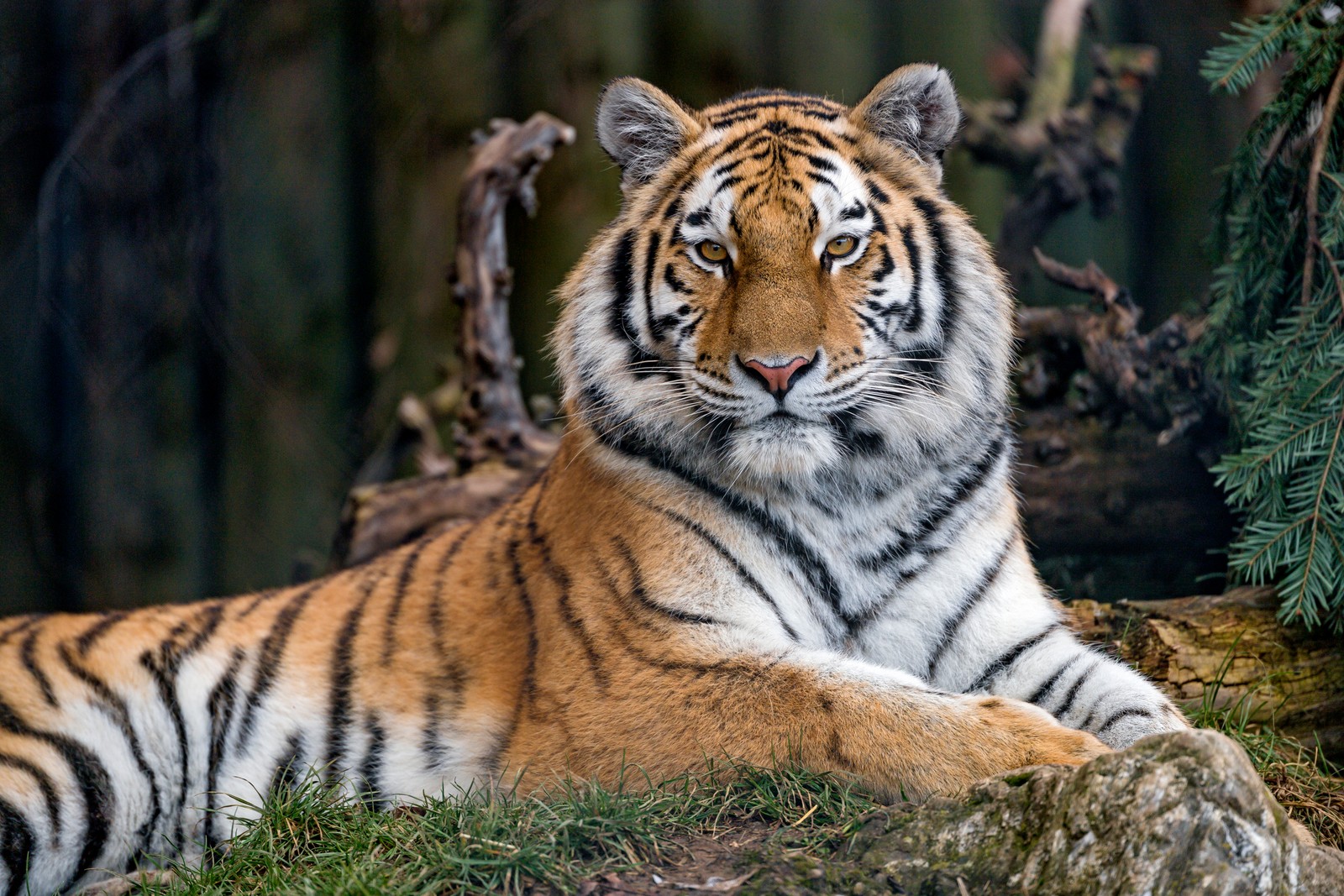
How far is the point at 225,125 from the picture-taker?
4.59 m

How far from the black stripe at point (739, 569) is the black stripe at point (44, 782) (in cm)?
145

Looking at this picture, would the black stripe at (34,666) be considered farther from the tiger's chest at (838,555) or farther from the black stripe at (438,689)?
the tiger's chest at (838,555)

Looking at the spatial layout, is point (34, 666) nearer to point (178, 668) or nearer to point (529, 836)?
point (178, 668)

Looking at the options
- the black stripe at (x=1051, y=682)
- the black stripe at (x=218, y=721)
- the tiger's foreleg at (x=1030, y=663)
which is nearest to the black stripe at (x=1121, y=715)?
the tiger's foreleg at (x=1030, y=663)

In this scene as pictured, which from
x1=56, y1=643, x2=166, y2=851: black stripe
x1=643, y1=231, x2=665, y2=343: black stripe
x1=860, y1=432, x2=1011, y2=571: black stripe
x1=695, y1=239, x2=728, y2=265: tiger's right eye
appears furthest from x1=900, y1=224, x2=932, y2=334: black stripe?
x1=56, y1=643, x2=166, y2=851: black stripe

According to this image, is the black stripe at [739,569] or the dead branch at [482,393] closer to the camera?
the black stripe at [739,569]

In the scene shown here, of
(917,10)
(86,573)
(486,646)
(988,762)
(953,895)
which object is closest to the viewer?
(953,895)

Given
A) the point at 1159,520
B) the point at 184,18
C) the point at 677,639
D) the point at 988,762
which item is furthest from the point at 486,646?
the point at 184,18

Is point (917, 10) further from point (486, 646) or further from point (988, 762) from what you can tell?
point (988, 762)

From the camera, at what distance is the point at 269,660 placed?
2697mm

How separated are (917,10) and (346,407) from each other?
2709 millimetres

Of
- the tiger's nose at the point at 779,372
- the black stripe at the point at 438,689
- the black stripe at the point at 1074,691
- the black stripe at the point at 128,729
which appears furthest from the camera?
the black stripe at the point at 128,729

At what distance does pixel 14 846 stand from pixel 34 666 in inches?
17.9

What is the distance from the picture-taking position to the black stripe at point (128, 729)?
2.54 m
